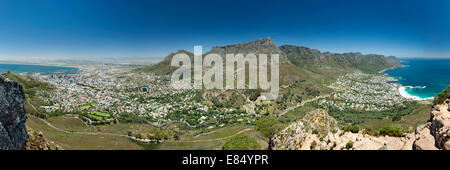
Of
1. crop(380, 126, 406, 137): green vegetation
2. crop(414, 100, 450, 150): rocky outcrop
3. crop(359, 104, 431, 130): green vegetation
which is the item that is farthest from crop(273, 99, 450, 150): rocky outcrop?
crop(359, 104, 431, 130): green vegetation

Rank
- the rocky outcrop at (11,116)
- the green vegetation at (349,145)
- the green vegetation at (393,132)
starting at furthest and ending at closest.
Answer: the green vegetation at (349,145), the green vegetation at (393,132), the rocky outcrop at (11,116)

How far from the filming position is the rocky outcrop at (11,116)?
11.6 meters

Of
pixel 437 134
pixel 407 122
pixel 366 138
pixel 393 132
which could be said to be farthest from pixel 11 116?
pixel 407 122

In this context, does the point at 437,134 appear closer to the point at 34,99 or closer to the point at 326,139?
the point at 326,139

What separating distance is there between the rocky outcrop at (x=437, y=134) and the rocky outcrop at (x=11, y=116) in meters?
24.6

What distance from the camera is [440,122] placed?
8.52 metres

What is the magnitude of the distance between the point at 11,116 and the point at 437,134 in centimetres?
2650

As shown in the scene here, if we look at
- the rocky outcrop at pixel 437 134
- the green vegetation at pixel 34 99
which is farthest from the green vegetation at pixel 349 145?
the green vegetation at pixel 34 99

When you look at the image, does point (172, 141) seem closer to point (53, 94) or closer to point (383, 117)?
point (383, 117)

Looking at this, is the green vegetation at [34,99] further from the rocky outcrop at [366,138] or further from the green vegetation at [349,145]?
the green vegetation at [349,145]

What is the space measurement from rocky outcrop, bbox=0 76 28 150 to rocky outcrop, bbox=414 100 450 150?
24558 mm

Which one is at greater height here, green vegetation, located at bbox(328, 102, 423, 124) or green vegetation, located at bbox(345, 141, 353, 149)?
green vegetation, located at bbox(345, 141, 353, 149)

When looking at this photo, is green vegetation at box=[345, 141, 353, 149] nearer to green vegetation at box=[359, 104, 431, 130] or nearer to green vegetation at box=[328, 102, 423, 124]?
green vegetation at box=[359, 104, 431, 130]

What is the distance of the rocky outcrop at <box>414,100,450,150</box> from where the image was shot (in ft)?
25.2
